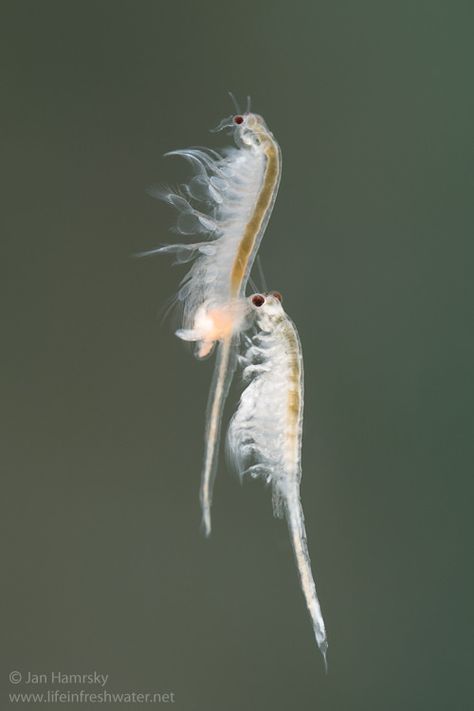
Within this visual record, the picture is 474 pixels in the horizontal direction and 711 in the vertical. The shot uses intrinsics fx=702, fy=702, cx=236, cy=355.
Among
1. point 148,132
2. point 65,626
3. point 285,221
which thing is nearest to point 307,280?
point 285,221

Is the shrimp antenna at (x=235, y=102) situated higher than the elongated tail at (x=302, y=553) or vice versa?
the shrimp antenna at (x=235, y=102)

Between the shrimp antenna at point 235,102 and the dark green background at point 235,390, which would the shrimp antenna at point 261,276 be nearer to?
the dark green background at point 235,390

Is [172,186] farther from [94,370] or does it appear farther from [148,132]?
[94,370]

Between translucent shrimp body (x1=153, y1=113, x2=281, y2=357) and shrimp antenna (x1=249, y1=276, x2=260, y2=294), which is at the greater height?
translucent shrimp body (x1=153, y1=113, x2=281, y2=357)

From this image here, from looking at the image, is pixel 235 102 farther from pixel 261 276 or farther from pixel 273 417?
pixel 273 417

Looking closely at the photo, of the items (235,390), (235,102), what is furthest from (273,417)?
(235,102)
